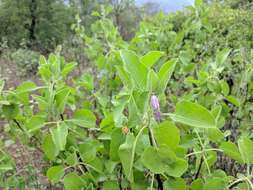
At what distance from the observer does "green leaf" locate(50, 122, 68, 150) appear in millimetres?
1007

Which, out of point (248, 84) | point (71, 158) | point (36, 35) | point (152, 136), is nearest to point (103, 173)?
point (71, 158)

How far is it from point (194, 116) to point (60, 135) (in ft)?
1.08

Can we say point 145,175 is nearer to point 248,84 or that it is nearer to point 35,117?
point 35,117

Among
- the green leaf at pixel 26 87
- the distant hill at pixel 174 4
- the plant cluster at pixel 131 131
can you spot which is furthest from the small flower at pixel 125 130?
the distant hill at pixel 174 4

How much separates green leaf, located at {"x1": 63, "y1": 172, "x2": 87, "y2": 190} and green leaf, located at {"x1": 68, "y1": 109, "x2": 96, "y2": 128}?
124mm

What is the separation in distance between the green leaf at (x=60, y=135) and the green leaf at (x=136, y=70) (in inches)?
9.5

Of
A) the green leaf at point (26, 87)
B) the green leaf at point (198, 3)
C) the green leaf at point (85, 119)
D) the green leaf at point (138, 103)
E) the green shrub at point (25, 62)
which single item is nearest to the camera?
the green leaf at point (138, 103)

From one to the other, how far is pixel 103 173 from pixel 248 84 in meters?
1.01

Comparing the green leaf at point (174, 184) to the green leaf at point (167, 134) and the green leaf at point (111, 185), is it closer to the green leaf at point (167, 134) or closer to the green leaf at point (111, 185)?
the green leaf at point (167, 134)

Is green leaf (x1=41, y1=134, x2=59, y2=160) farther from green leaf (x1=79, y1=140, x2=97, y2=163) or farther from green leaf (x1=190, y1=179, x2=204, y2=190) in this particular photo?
green leaf (x1=190, y1=179, x2=204, y2=190)

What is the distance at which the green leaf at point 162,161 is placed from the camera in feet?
2.80

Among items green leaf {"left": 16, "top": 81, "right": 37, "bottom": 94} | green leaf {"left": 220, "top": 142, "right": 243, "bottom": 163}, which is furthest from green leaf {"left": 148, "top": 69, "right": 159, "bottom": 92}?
green leaf {"left": 16, "top": 81, "right": 37, "bottom": 94}

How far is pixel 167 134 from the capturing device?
2.88 ft

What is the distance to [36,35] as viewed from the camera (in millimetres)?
13953
